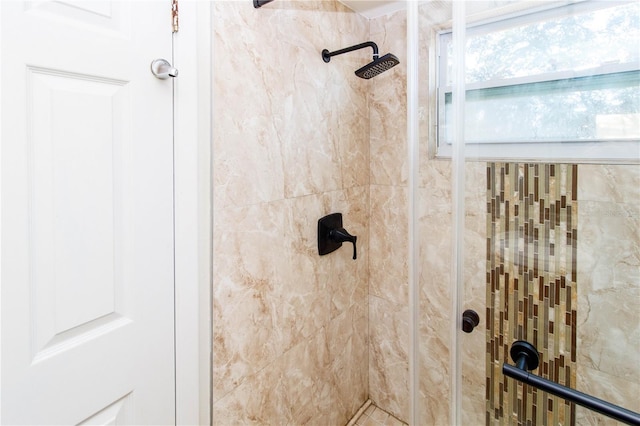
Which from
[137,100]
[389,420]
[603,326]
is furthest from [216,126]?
[389,420]

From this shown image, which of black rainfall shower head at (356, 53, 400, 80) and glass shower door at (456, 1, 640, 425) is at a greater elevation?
black rainfall shower head at (356, 53, 400, 80)

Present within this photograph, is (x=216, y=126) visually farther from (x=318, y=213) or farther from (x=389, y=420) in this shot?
(x=389, y=420)

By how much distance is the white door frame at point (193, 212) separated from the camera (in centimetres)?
86

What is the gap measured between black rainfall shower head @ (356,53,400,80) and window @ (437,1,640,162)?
27 centimetres

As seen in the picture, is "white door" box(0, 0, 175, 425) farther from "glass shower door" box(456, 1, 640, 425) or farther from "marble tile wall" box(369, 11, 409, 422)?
"marble tile wall" box(369, 11, 409, 422)

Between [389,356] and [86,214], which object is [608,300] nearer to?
[389,356]

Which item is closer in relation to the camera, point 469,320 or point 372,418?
point 469,320

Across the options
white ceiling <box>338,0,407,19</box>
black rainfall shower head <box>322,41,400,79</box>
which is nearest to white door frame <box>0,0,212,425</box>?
black rainfall shower head <box>322,41,400,79</box>

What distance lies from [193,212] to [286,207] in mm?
372

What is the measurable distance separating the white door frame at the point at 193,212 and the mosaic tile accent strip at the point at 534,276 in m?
0.77

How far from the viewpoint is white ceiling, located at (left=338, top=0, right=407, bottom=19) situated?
1.46 metres

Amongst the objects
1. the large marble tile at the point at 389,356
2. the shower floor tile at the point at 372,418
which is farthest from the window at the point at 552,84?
the shower floor tile at the point at 372,418

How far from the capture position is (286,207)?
3.92 ft

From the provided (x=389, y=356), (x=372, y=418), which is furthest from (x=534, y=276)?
(x=372, y=418)
